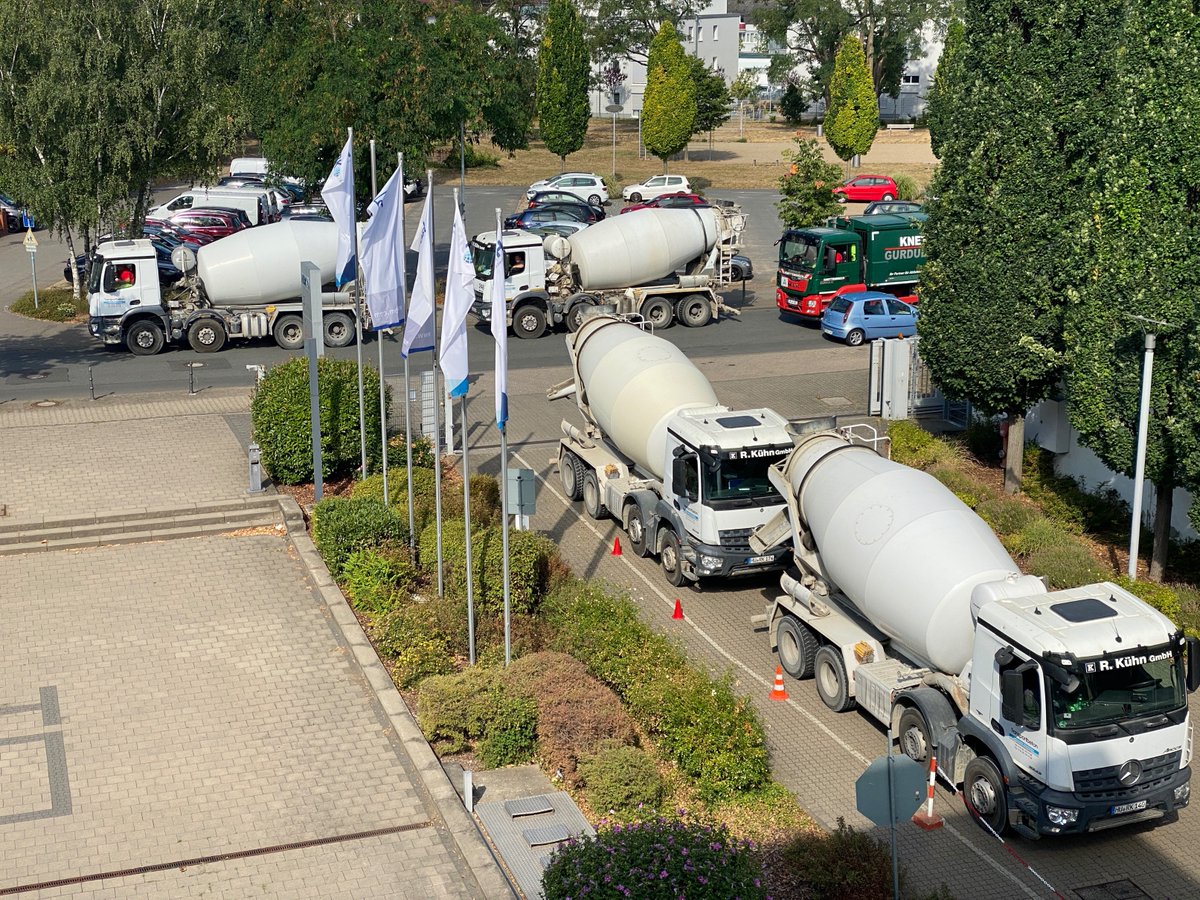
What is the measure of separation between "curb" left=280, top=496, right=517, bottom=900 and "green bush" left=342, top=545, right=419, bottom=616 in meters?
0.21

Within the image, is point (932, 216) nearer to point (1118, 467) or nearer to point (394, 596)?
point (1118, 467)

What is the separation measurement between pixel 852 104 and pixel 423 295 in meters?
52.3

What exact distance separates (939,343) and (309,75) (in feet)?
68.2

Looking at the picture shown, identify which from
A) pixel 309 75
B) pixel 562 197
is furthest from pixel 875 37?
pixel 309 75

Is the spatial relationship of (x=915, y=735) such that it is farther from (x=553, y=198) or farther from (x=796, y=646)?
(x=553, y=198)

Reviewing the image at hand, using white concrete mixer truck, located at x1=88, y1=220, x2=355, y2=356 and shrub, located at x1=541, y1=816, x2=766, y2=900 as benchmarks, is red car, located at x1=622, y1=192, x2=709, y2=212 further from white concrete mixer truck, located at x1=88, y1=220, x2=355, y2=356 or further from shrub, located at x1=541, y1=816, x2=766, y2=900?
shrub, located at x1=541, y1=816, x2=766, y2=900

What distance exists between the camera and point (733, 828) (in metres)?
12.6

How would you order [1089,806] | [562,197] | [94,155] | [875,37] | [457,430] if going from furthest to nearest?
[875,37], [562,197], [94,155], [457,430], [1089,806]

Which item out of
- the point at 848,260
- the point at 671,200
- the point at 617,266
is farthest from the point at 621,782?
the point at 671,200

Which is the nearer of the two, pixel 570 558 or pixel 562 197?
pixel 570 558

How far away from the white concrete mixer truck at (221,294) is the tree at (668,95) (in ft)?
114

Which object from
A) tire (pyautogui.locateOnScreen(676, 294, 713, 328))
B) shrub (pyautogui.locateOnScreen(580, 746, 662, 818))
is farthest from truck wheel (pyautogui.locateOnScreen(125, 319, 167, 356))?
shrub (pyautogui.locateOnScreen(580, 746, 662, 818))

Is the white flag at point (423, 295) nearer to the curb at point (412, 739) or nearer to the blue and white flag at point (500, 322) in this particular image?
the blue and white flag at point (500, 322)

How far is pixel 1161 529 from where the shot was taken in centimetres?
1855
